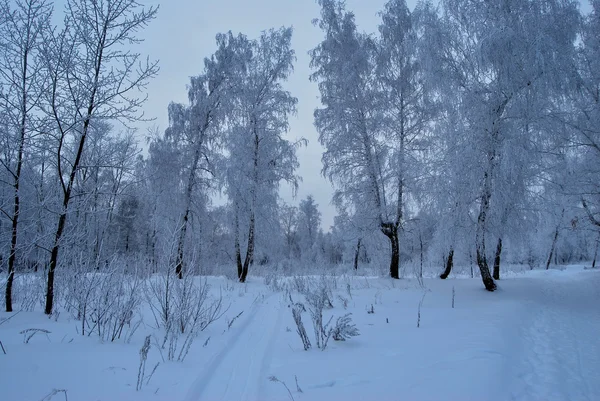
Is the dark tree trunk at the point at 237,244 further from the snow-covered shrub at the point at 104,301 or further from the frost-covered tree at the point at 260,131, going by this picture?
the snow-covered shrub at the point at 104,301

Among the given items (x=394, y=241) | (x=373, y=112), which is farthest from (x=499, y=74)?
(x=394, y=241)

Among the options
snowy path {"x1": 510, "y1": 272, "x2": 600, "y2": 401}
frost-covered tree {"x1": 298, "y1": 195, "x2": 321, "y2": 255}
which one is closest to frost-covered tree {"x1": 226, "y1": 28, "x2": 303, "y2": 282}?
snowy path {"x1": 510, "y1": 272, "x2": 600, "y2": 401}

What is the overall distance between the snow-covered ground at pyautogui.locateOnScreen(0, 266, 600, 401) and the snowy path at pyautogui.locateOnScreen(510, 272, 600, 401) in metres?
0.02

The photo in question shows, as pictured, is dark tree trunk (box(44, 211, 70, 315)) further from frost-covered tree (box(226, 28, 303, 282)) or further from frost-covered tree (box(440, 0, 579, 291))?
frost-covered tree (box(440, 0, 579, 291))

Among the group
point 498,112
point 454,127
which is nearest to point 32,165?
point 454,127

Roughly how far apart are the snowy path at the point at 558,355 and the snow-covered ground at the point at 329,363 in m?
0.02

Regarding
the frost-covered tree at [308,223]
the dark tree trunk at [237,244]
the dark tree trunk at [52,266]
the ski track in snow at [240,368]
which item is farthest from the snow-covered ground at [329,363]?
the frost-covered tree at [308,223]

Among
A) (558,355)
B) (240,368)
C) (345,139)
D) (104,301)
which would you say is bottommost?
(240,368)

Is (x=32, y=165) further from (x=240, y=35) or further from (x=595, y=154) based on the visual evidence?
(x=595, y=154)

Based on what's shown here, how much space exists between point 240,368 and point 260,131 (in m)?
10.2

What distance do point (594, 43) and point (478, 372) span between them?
12.9 m

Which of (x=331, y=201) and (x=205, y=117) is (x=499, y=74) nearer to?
(x=331, y=201)

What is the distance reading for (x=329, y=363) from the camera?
315cm

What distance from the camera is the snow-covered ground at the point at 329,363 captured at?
7.97 ft
